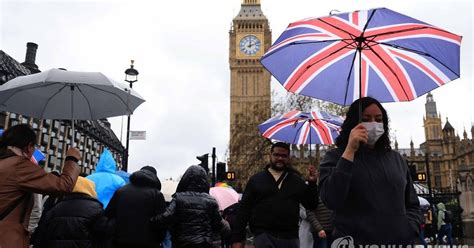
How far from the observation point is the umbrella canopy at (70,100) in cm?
568

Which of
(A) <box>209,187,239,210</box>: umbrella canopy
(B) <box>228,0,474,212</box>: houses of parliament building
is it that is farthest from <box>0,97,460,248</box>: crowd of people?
(B) <box>228,0,474,212</box>: houses of parliament building

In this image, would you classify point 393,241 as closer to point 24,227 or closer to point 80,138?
point 24,227

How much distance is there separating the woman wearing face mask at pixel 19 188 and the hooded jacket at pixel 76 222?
4.60 feet

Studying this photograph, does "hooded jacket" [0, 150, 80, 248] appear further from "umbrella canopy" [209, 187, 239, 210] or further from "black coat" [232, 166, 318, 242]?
"umbrella canopy" [209, 187, 239, 210]

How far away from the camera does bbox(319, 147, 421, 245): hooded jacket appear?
2.73 m

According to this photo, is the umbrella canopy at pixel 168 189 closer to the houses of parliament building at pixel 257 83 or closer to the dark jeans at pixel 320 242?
the dark jeans at pixel 320 242

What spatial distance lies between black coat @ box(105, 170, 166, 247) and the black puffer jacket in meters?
0.15

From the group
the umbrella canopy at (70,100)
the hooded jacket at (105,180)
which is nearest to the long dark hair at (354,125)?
the umbrella canopy at (70,100)

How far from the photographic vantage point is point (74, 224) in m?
4.51

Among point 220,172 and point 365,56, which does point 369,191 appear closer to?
point 365,56

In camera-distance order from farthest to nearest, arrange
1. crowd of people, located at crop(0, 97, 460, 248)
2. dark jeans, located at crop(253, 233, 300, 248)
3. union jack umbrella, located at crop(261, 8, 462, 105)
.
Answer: dark jeans, located at crop(253, 233, 300, 248), union jack umbrella, located at crop(261, 8, 462, 105), crowd of people, located at crop(0, 97, 460, 248)

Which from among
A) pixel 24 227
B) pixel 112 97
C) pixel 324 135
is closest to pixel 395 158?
pixel 24 227

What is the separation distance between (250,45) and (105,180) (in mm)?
84112

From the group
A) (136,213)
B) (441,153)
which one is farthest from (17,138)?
(441,153)
